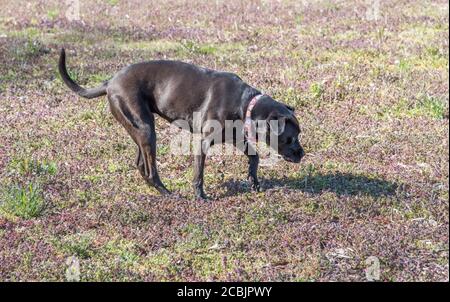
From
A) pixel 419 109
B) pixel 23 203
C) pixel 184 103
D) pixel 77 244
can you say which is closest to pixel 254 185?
pixel 184 103

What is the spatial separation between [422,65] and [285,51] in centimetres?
275

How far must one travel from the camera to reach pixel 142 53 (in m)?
15.0

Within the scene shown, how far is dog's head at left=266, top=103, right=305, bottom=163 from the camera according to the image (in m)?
7.83

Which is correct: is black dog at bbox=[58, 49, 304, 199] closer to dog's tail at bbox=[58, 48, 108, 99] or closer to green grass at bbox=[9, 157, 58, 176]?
dog's tail at bbox=[58, 48, 108, 99]

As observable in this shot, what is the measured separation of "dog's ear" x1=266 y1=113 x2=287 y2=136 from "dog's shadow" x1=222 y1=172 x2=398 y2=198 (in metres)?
0.74

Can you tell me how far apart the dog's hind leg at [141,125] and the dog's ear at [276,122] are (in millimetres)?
1283

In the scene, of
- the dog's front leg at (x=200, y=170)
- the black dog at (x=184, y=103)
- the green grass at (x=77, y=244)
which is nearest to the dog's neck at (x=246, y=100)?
the black dog at (x=184, y=103)

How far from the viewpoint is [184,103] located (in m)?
8.21

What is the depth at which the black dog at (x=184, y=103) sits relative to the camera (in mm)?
7977

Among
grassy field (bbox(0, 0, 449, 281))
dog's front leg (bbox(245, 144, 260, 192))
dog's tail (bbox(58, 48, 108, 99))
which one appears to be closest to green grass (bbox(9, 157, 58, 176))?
grassy field (bbox(0, 0, 449, 281))

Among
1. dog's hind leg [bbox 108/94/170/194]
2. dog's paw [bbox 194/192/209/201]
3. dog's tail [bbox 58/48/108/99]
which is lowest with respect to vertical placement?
dog's paw [bbox 194/192/209/201]

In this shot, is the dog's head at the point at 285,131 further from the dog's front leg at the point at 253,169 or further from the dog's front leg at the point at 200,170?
the dog's front leg at the point at 200,170
